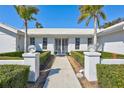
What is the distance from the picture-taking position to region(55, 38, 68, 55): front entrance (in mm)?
28375

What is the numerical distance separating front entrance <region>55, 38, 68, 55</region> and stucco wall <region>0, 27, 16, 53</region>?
7.57 metres

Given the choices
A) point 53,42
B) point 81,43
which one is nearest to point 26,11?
point 53,42

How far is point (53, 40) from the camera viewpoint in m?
27.9

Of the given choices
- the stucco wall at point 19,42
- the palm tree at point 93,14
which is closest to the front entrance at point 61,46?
the stucco wall at point 19,42

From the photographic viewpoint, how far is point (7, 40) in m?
22.8

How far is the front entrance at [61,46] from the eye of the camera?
28.4 m

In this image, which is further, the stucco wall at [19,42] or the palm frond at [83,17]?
the stucco wall at [19,42]

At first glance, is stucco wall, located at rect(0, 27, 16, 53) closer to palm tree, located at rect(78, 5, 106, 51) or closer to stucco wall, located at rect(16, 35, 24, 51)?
stucco wall, located at rect(16, 35, 24, 51)

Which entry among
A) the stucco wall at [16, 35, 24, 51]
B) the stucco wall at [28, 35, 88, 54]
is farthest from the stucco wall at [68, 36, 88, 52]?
the stucco wall at [16, 35, 24, 51]

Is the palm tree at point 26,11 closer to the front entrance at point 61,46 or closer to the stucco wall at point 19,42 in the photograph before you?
the stucco wall at point 19,42

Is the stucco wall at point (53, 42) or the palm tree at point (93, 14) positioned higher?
the palm tree at point (93, 14)

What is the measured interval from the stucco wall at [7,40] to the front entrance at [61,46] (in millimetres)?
7572
